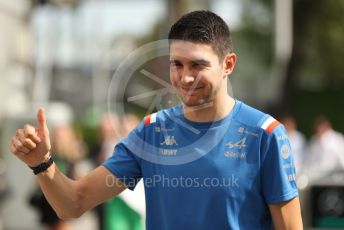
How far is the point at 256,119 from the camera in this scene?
3.81 m

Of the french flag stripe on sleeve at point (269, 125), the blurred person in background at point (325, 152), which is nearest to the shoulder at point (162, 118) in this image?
the french flag stripe on sleeve at point (269, 125)

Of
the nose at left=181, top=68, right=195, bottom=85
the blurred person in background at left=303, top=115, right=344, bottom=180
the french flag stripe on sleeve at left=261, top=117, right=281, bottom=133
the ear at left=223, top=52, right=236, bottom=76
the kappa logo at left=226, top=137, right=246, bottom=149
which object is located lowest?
the blurred person in background at left=303, top=115, right=344, bottom=180

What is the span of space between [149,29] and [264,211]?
54.9 metres

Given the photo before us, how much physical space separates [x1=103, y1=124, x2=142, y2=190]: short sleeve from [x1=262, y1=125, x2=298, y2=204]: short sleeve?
62 centimetres

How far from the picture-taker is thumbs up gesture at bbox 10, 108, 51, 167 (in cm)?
375

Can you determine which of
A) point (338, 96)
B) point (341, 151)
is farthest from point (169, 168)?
point (338, 96)

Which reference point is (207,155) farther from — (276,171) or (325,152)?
(325,152)

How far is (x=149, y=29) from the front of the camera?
191 ft

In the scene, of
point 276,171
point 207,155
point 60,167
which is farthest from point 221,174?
point 60,167

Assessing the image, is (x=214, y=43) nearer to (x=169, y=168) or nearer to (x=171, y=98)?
(x=169, y=168)

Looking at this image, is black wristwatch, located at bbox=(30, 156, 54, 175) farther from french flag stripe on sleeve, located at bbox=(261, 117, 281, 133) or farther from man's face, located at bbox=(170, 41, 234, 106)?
french flag stripe on sleeve, located at bbox=(261, 117, 281, 133)

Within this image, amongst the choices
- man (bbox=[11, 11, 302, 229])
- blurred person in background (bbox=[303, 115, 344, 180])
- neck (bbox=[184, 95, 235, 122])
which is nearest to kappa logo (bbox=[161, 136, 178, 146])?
man (bbox=[11, 11, 302, 229])

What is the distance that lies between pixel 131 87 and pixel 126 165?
1.81m

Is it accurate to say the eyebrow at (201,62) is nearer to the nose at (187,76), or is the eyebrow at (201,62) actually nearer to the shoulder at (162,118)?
the nose at (187,76)
